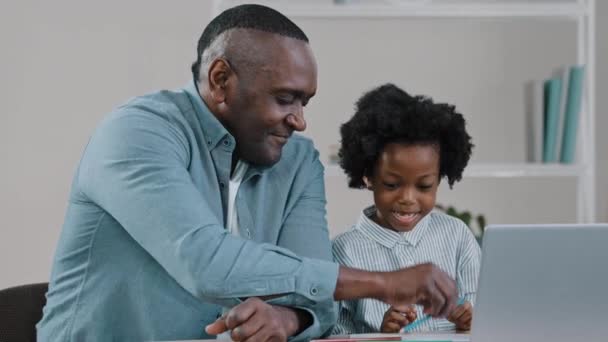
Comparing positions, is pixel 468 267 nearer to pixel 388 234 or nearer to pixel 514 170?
pixel 388 234

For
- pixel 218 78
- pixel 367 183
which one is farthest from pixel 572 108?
pixel 218 78

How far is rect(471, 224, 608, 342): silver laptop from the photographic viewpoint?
1.05 meters

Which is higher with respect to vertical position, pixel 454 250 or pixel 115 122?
pixel 115 122

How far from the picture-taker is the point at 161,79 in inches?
129

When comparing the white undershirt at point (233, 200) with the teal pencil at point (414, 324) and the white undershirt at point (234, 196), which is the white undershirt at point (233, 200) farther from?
the teal pencil at point (414, 324)

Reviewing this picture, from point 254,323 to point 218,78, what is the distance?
51 centimetres

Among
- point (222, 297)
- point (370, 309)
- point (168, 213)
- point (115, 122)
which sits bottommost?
point (370, 309)

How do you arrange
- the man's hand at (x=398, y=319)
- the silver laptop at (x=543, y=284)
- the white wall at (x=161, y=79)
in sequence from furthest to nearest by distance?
the white wall at (x=161, y=79) < the man's hand at (x=398, y=319) < the silver laptop at (x=543, y=284)

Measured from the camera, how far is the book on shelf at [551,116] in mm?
2816

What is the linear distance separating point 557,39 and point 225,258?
7.39 ft

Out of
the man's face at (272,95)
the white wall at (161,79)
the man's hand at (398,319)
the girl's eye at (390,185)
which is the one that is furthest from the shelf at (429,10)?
the man's hand at (398,319)

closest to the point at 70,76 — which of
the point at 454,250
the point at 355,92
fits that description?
the point at 355,92

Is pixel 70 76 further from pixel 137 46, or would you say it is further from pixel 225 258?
pixel 225 258

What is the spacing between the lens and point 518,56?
320 cm
